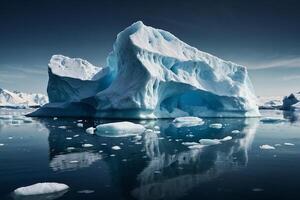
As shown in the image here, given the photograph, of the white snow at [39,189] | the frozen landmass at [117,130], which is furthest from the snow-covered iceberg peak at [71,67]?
the white snow at [39,189]

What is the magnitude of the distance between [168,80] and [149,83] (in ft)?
6.16

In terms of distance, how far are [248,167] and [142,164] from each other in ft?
8.53

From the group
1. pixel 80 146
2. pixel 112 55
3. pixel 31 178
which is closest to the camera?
pixel 31 178

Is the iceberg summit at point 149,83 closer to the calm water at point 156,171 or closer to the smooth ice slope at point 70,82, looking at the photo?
the smooth ice slope at point 70,82

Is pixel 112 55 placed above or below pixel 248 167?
above

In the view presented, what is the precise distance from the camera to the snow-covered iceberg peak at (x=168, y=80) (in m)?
23.0

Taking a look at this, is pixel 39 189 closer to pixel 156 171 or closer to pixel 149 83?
pixel 156 171

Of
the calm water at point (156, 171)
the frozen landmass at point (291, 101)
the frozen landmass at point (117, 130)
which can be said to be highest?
the frozen landmass at point (291, 101)

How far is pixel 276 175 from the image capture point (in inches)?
259

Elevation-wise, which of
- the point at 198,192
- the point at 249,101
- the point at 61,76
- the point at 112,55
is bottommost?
the point at 198,192

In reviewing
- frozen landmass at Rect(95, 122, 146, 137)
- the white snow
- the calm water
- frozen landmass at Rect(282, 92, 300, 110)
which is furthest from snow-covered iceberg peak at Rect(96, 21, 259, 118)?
frozen landmass at Rect(282, 92, 300, 110)

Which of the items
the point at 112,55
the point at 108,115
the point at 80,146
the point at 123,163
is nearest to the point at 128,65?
the point at 108,115

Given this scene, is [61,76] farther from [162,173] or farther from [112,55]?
[162,173]

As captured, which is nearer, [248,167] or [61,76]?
[248,167]
